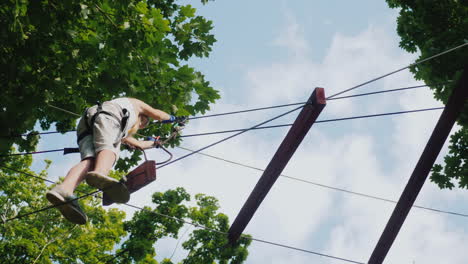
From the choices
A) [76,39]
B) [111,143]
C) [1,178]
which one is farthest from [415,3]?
[1,178]

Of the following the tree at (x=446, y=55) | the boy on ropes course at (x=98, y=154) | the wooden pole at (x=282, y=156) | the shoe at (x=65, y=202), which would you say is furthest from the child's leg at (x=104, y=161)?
the tree at (x=446, y=55)

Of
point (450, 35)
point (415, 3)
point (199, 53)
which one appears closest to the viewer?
point (199, 53)

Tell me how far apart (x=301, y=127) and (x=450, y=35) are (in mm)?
4454

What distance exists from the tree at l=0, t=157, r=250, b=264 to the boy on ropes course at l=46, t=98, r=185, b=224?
1017cm

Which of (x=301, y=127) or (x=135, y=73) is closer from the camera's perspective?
(x=301, y=127)

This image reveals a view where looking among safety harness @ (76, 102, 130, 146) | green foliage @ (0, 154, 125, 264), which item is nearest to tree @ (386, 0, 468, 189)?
safety harness @ (76, 102, 130, 146)

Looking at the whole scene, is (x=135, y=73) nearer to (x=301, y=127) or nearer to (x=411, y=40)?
(x=301, y=127)

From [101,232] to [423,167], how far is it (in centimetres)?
1455

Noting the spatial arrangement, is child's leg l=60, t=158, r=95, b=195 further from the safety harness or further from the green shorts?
the safety harness

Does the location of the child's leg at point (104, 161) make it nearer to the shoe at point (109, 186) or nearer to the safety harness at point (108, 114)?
the shoe at point (109, 186)

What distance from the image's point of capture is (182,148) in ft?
26.4

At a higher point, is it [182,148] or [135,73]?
[182,148]

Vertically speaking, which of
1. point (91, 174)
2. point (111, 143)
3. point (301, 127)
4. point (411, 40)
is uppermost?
point (411, 40)

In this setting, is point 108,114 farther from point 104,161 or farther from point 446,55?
point 446,55
